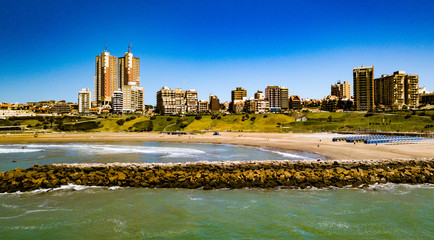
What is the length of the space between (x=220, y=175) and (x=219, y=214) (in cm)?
834

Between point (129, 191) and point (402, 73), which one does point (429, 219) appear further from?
point (402, 73)

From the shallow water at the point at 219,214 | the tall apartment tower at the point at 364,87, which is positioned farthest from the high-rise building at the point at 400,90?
the shallow water at the point at 219,214

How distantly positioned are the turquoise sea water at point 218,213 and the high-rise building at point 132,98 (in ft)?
542

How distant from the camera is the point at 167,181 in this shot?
26.9 m

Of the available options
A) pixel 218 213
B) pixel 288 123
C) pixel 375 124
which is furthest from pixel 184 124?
pixel 218 213

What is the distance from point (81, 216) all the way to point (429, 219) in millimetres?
25022

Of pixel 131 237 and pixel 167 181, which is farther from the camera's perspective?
pixel 167 181

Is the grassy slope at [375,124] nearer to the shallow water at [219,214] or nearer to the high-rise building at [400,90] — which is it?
the high-rise building at [400,90]

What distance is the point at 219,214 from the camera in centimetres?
1909

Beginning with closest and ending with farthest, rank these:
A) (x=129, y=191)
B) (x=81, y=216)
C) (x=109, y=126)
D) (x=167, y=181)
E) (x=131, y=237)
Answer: (x=131, y=237)
(x=81, y=216)
(x=129, y=191)
(x=167, y=181)
(x=109, y=126)

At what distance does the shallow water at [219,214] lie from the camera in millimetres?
16234

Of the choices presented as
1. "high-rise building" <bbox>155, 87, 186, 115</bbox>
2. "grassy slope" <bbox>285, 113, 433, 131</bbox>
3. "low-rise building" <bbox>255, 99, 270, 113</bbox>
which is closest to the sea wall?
"grassy slope" <bbox>285, 113, 433, 131</bbox>

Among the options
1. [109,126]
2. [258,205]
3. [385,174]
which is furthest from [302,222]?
[109,126]

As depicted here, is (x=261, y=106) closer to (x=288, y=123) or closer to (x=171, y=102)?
(x=171, y=102)
